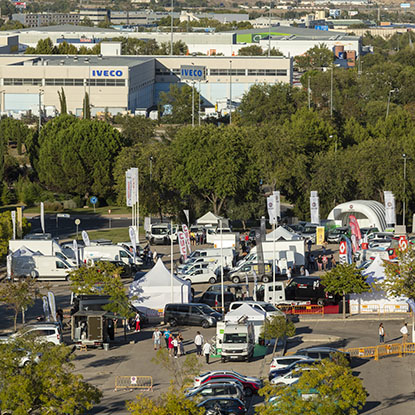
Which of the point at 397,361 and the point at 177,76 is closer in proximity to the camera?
the point at 397,361

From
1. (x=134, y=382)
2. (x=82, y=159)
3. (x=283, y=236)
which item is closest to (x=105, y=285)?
(x=134, y=382)

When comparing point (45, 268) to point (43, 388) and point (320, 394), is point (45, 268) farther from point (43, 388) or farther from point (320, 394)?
point (320, 394)

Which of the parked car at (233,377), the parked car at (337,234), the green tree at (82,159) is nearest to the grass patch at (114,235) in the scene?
the parked car at (337,234)

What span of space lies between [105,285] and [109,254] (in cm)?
1150

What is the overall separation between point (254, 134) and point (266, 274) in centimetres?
2318

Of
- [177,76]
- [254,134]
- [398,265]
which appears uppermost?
[177,76]

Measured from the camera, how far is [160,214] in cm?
6681

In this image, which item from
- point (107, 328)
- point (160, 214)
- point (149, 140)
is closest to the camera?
point (107, 328)

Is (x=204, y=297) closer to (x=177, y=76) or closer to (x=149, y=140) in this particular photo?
(x=149, y=140)

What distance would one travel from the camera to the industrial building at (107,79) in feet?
367

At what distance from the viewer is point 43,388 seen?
26484 millimetres

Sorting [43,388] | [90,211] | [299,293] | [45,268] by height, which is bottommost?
[43,388]

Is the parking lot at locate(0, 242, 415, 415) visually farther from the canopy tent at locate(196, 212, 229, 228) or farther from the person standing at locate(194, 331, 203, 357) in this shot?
the canopy tent at locate(196, 212, 229, 228)

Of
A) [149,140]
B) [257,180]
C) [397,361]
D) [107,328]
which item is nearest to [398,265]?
[397,361]
